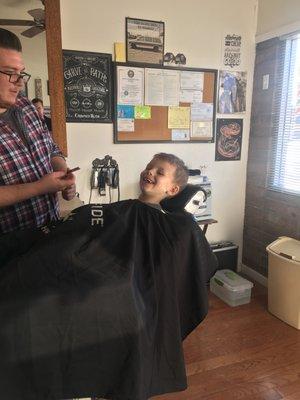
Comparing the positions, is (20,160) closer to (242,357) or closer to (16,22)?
(16,22)

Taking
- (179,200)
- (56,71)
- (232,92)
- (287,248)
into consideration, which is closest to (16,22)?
(56,71)

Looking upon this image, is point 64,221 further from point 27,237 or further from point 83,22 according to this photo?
point 83,22

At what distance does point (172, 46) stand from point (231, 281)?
1.87 m

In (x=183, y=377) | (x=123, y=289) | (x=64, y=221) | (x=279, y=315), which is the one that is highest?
(x=64, y=221)

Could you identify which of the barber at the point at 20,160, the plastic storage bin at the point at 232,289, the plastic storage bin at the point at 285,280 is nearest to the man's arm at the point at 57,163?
the barber at the point at 20,160

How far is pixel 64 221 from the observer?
3.45ft

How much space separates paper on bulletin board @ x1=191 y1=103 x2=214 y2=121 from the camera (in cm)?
258

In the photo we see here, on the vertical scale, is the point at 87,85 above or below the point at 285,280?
above

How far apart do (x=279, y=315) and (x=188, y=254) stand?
164 centimetres

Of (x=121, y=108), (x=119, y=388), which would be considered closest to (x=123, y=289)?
(x=119, y=388)

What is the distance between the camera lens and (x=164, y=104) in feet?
8.12

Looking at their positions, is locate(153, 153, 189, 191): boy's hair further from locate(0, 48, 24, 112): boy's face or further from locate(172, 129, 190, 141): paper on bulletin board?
locate(172, 129, 190, 141): paper on bulletin board

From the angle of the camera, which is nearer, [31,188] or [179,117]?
[31,188]

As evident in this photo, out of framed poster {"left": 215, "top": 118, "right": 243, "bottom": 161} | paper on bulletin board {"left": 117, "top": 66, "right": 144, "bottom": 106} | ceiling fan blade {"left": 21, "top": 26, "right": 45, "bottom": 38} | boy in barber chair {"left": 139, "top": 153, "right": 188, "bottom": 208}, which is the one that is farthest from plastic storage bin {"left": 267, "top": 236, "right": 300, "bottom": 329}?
ceiling fan blade {"left": 21, "top": 26, "right": 45, "bottom": 38}
